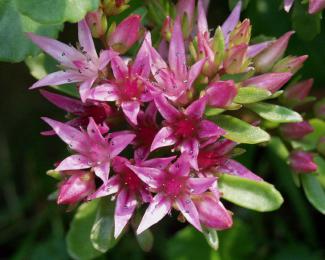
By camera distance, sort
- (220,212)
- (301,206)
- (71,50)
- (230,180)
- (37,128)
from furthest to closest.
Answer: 1. (37,128)
2. (301,206)
3. (230,180)
4. (71,50)
5. (220,212)

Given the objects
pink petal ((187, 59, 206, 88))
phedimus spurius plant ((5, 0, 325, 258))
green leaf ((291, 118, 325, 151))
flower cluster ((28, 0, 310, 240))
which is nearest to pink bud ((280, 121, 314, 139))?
green leaf ((291, 118, 325, 151))

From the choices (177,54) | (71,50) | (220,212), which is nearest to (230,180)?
(220,212)

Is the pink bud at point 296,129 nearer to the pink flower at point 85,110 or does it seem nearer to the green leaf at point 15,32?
the pink flower at point 85,110

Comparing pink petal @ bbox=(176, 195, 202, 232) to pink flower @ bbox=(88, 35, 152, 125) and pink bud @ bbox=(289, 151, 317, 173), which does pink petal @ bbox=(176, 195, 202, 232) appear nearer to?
pink flower @ bbox=(88, 35, 152, 125)

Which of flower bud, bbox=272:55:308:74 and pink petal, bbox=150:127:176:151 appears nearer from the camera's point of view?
pink petal, bbox=150:127:176:151

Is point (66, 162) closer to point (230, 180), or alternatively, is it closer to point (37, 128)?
point (230, 180)

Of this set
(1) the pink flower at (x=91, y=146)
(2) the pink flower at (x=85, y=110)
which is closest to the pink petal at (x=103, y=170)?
(1) the pink flower at (x=91, y=146)

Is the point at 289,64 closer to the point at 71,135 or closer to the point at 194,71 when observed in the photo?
the point at 194,71
